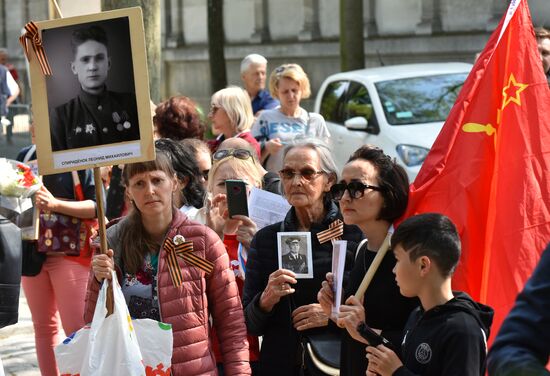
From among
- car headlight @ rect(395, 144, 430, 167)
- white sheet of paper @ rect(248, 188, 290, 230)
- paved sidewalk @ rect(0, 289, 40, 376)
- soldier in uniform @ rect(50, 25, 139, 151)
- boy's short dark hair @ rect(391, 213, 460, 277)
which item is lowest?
paved sidewalk @ rect(0, 289, 40, 376)

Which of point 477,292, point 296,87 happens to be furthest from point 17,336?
point 477,292

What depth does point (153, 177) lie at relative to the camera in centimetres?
459

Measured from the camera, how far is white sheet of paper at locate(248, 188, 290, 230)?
521 cm

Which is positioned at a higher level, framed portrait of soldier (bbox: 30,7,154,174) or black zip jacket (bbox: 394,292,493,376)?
framed portrait of soldier (bbox: 30,7,154,174)

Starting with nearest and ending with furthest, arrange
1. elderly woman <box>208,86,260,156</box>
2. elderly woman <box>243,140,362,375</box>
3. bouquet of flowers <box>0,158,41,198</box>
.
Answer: elderly woman <box>243,140,362,375</box> → bouquet of flowers <box>0,158,41,198</box> → elderly woman <box>208,86,260,156</box>

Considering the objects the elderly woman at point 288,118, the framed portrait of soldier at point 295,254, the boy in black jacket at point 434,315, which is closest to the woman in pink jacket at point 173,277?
the framed portrait of soldier at point 295,254

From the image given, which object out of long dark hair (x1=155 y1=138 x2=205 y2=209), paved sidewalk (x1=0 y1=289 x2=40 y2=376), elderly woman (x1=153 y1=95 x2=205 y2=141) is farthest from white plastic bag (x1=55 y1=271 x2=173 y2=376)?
paved sidewalk (x1=0 y1=289 x2=40 y2=376)

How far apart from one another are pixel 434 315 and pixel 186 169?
89.3 inches

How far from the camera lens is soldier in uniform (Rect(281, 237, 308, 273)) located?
4.52 metres

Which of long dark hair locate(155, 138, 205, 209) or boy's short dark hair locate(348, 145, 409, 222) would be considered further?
long dark hair locate(155, 138, 205, 209)

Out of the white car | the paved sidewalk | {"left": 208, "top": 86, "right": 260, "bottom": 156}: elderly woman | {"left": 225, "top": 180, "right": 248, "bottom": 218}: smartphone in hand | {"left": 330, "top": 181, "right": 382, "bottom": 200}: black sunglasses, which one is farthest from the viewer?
the white car

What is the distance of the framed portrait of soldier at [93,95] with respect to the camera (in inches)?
173

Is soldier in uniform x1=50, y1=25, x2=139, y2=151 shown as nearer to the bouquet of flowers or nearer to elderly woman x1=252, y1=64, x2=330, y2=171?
the bouquet of flowers

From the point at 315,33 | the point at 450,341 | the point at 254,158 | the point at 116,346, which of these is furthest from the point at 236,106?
the point at 315,33
